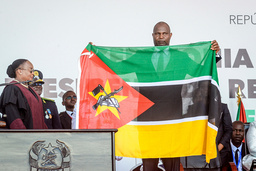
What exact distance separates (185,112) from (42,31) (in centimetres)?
309

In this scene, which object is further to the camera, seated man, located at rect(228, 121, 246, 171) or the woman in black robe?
seated man, located at rect(228, 121, 246, 171)

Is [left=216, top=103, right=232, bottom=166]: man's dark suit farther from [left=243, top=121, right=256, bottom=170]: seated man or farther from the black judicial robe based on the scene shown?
Answer: the black judicial robe

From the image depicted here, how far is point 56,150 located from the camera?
4281mm

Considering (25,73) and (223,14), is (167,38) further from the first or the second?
(223,14)

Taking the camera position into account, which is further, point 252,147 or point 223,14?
point 223,14

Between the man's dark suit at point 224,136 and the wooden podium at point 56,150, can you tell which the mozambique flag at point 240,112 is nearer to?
the man's dark suit at point 224,136

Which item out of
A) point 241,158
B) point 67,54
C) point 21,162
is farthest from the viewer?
point 67,54

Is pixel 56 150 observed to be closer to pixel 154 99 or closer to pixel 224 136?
pixel 154 99

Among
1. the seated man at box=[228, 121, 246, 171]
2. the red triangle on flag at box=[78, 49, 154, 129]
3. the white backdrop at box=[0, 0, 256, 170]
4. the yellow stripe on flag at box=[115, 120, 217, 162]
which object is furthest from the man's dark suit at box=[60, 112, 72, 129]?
the seated man at box=[228, 121, 246, 171]

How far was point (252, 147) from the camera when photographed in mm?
5727

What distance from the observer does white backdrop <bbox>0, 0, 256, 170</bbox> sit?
23.1ft

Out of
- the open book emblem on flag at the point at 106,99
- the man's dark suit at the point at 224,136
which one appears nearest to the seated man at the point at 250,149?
the man's dark suit at the point at 224,136

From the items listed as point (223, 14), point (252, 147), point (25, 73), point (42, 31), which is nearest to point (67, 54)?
point (42, 31)

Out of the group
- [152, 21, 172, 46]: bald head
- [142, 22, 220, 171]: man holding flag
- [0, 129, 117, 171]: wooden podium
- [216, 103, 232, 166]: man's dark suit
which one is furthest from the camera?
[216, 103, 232, 166]: man's dark suit
